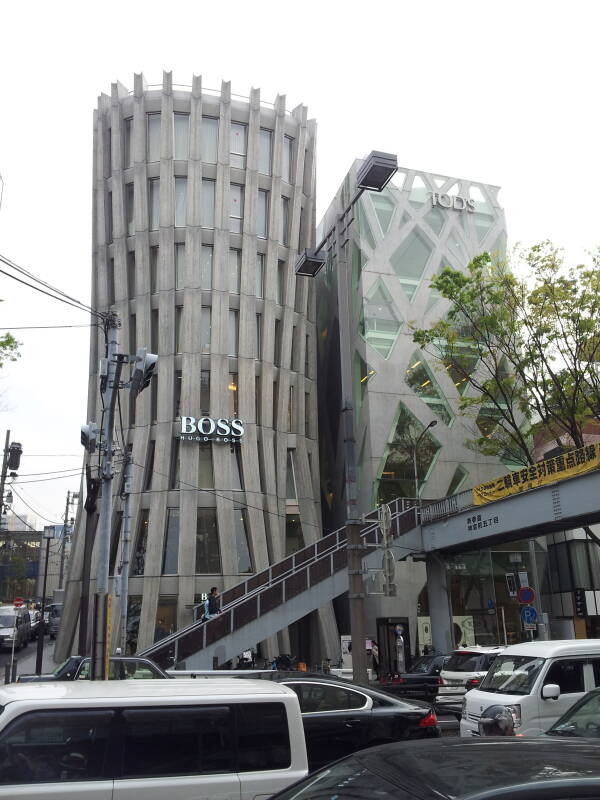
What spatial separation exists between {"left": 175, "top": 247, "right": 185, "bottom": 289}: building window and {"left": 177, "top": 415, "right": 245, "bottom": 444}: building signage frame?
26.1 feet

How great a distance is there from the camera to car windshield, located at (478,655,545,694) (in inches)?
462

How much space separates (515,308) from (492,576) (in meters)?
15.8

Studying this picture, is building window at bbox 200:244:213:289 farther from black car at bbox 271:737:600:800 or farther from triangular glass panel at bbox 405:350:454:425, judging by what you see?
black car at bbox 271:737:600:800

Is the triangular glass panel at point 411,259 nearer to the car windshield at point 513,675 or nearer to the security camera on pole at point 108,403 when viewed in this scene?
the security camera on pole at point 108,403

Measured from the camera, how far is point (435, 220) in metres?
44.2

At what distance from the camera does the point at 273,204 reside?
42.5m

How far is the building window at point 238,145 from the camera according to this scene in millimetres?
42250

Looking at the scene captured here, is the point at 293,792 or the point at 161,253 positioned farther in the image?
the point at 161,253

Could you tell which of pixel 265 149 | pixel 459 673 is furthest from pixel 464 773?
pixel 265 149

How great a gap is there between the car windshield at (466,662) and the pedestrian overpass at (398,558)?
5901mm

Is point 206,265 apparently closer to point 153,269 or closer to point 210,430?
point 153,269

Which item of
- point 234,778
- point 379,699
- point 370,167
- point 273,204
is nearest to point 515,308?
point 370,167

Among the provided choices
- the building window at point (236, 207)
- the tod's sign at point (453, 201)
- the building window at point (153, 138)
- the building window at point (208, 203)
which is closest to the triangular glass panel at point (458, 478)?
the tod's sign at point (453, 201)

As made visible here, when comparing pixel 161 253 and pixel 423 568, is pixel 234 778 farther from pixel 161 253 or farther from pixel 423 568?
pixel 161 253
